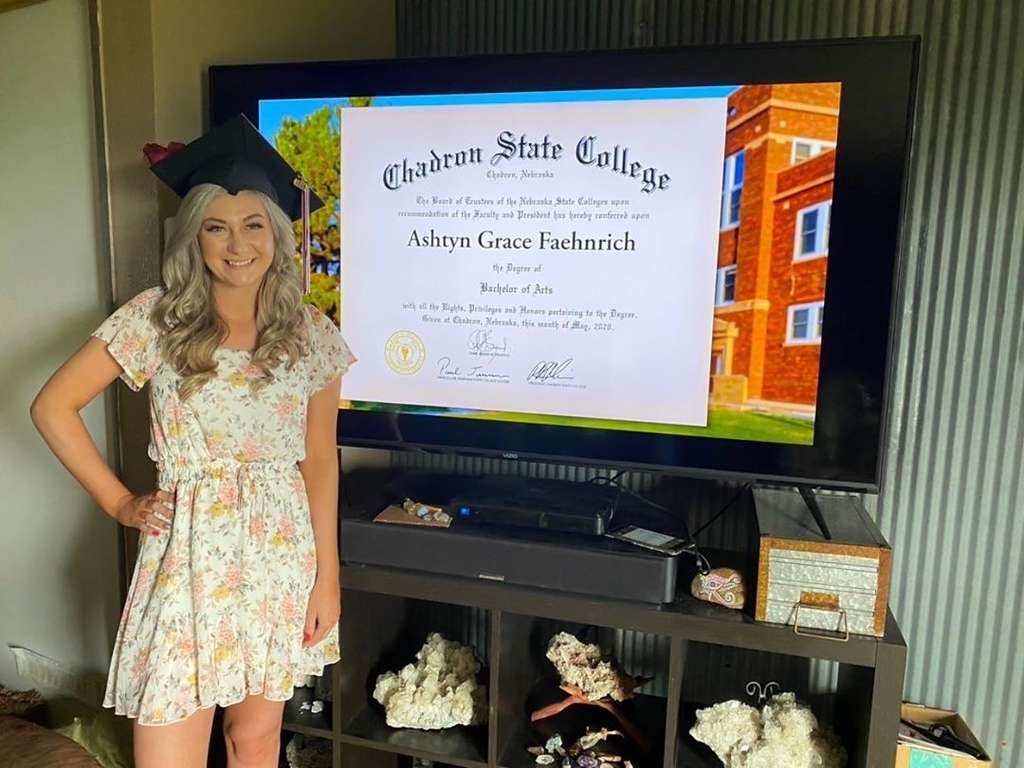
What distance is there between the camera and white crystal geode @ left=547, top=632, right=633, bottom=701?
1.71 m

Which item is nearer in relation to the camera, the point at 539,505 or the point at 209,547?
the point at 209,547

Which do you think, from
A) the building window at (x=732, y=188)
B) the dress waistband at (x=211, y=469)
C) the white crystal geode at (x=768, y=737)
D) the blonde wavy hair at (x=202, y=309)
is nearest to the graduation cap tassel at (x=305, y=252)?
the blonde wavy hair at (x=202, y=309)

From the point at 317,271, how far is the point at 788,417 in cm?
98

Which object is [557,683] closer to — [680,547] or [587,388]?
[680,547]

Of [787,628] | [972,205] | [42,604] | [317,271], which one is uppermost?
[972,205]

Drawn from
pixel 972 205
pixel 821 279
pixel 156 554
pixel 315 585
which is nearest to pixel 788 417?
pixel 821 279

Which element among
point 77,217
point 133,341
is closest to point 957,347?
point 133,341

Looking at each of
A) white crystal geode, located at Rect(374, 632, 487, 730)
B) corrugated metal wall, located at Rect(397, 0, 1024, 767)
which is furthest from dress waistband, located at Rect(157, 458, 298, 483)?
corrugated metal wall, located at Rect(397, 0, 1024, 767)

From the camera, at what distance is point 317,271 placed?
1.73 meters

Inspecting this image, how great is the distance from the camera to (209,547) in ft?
4.43

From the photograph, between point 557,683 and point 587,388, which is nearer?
point 587,388

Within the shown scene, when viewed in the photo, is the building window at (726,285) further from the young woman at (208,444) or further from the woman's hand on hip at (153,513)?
the woman's hand on hip at (153,513)
